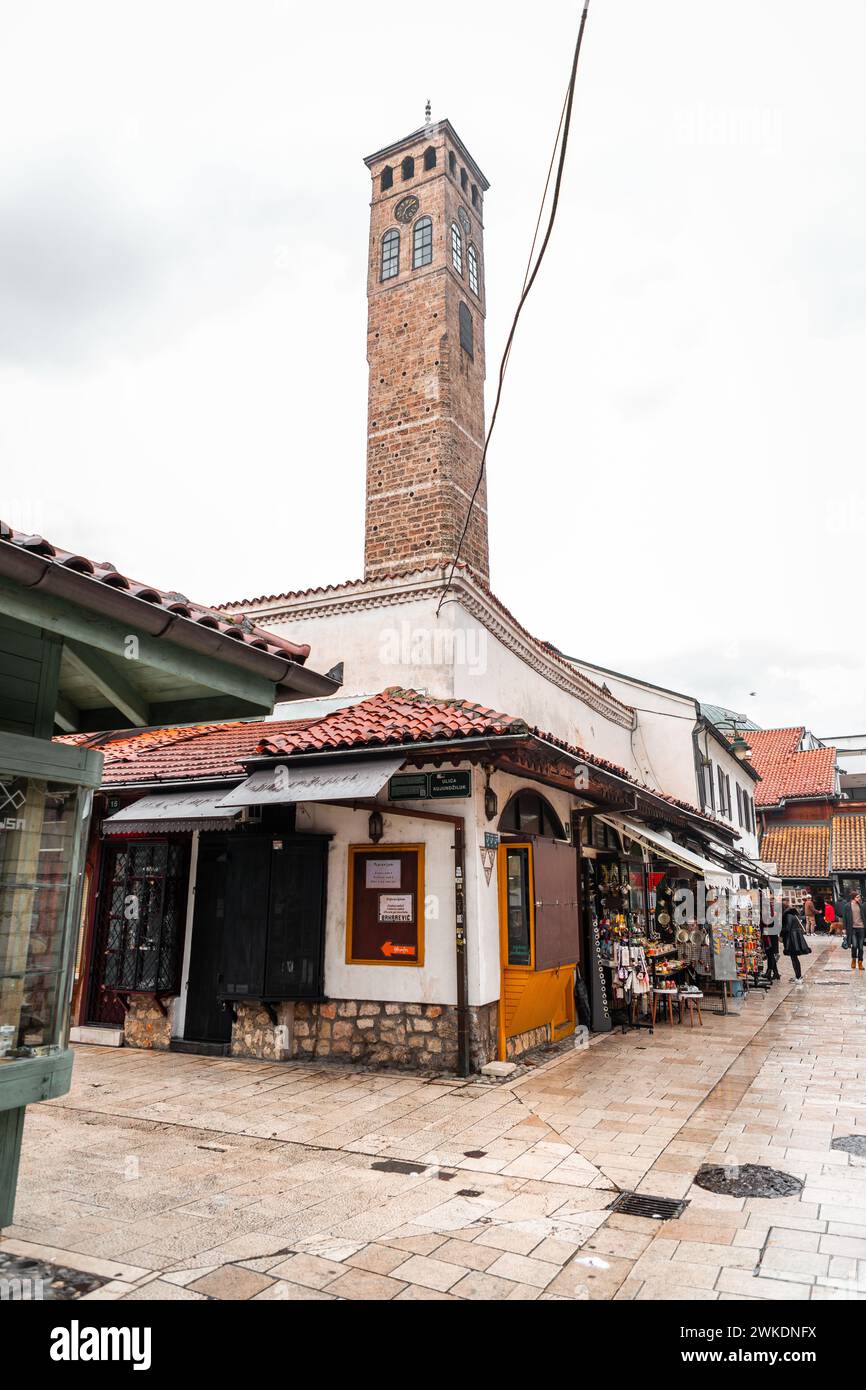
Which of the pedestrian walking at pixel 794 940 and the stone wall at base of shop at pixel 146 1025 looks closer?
the stone wall at base of shop at pixel 146 1025

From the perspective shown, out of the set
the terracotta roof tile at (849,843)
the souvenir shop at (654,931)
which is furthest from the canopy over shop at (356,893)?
the terracotta roof tile at (849,843)

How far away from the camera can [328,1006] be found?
9055 mm

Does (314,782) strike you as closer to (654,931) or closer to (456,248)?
(654,931)

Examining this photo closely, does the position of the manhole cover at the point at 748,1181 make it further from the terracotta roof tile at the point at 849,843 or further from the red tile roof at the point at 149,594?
the terracotta roof tile at the point at 849,843

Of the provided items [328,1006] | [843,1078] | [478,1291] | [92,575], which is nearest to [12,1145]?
[478,1291]

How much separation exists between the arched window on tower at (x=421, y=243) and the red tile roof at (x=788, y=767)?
25080mm

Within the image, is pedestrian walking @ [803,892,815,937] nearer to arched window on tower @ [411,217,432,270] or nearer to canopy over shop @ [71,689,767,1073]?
canopy over shop @ [71,689,767,1073]

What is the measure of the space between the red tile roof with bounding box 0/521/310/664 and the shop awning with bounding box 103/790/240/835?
4375 millimetres

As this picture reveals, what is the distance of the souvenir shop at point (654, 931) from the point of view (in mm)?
11312

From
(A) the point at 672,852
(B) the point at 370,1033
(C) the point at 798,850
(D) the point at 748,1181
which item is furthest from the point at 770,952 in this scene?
(C) the point at 798,850

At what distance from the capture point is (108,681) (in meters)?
4.89

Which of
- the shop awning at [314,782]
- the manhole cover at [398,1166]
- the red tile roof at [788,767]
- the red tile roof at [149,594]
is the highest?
the red tile roof at [788,767]
